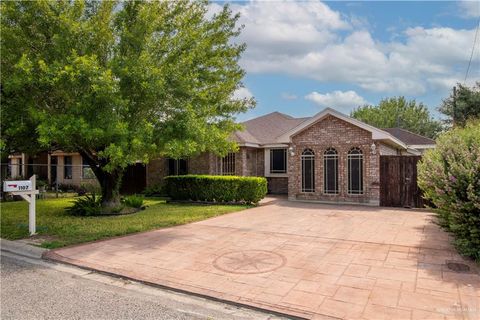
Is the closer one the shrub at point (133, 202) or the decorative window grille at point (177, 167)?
the shrub at point (133, 202)

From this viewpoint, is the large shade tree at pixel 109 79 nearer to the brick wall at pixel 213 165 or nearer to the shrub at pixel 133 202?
the shrub at pixel 133 202

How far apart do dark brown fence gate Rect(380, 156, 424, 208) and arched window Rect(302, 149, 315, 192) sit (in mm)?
2778

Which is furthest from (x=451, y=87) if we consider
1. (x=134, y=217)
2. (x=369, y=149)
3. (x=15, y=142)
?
(x=15, y=142)

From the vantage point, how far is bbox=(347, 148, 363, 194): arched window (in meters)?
13.6

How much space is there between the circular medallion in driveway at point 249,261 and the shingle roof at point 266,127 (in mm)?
10749

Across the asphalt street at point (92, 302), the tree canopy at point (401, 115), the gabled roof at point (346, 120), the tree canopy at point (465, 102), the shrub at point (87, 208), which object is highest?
the tree canopy at point (401, 115)

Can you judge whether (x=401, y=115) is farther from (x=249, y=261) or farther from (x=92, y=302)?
(x=92, y=302)

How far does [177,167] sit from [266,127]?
592 centimetres

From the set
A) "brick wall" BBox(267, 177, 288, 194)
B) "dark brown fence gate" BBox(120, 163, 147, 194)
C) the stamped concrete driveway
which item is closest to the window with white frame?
"brick wall" BBox(267, 177, 288, 194)

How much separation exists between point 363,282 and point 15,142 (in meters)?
10.6

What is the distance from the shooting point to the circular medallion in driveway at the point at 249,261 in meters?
5.48

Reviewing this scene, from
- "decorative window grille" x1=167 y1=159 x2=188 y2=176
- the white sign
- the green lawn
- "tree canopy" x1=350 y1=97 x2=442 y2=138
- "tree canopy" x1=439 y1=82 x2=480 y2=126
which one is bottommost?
the green lawn

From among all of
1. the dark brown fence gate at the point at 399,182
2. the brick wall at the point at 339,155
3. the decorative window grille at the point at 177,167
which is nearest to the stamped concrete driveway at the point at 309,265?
the dark brown fence gate at the point at 399,182

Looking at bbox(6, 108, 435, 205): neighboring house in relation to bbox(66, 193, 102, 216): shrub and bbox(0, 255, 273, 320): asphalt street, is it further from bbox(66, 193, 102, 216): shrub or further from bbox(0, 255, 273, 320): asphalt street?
bbox(0, 255, 273, 320): asphalt street
